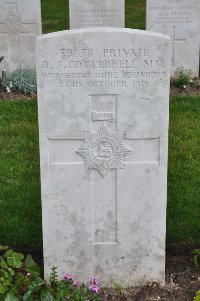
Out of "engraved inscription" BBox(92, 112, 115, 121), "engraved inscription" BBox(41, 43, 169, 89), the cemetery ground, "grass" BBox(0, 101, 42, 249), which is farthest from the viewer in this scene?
"grass" BBox(0, 101, 42, 249)

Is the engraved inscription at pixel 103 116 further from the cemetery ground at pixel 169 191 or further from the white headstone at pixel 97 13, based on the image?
the white headstone at pixel 97 13

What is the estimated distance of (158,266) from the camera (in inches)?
165

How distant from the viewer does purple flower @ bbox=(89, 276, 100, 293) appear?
13.1 ft

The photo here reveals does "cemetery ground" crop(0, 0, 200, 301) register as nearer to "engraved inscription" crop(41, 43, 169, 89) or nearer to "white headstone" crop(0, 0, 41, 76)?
"white headstone" crop(0, 0, 41, 76)

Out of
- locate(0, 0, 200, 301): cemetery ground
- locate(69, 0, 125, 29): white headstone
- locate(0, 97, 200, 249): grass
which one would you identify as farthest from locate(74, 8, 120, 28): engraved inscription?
locate(0, 97, 200, 249): grass

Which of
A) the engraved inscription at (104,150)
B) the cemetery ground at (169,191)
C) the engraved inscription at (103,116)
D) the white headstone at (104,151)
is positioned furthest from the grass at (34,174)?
the engraved inscription at (103,116)

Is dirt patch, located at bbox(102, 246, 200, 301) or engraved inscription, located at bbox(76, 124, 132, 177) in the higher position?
engraved inscription, located at bbox(76, 124, 132, 177)

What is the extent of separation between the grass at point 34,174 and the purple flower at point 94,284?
2.24 feet

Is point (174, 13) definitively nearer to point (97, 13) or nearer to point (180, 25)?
point (180, 25)

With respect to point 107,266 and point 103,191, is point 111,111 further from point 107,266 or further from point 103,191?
point 107,266

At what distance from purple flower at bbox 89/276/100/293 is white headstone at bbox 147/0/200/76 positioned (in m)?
5.64

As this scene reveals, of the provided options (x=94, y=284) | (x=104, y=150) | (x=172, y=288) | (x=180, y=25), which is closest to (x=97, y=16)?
(x=180, y=25)

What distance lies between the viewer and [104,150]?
394 centimetres

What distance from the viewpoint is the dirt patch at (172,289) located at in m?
4.15
